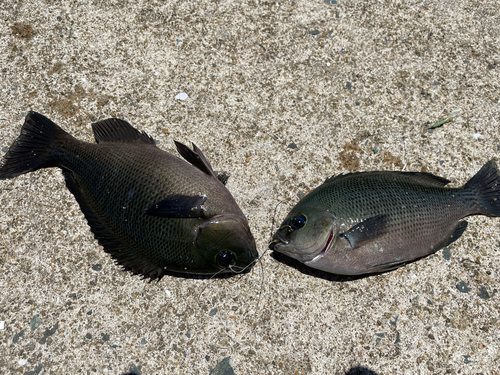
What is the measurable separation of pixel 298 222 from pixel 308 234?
11cm

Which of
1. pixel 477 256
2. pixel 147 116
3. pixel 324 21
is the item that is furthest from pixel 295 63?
pixel 477 256

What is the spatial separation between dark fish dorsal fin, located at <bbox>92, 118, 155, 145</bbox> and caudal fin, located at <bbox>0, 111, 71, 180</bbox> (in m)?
0.27

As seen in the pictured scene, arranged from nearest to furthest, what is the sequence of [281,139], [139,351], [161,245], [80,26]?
[161,245] < [139,351] < [281,139] < [80,26]

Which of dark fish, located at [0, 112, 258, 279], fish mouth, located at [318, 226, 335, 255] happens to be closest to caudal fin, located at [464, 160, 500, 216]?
fish mouth, located at [318, 226, 335, 255]

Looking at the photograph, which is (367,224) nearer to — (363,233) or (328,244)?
(363,233)

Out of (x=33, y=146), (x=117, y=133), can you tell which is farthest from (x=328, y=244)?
(x=33, y=146)

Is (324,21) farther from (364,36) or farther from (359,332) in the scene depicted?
(359,332)

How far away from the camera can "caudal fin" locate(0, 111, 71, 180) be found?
2.86 meters

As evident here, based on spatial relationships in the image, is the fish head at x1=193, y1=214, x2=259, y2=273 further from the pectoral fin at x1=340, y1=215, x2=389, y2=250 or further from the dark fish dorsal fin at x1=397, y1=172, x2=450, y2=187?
the dark fish dorsal fin at x1=397, y1=172, x2=450, y2=187

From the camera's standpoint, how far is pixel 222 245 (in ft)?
7.91

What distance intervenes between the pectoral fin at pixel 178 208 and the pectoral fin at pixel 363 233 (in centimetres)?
103

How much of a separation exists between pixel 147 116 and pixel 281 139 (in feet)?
4.02

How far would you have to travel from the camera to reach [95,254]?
2865mm

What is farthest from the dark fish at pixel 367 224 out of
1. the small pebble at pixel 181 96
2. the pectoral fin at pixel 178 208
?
the small pebble at pixel 181 96
